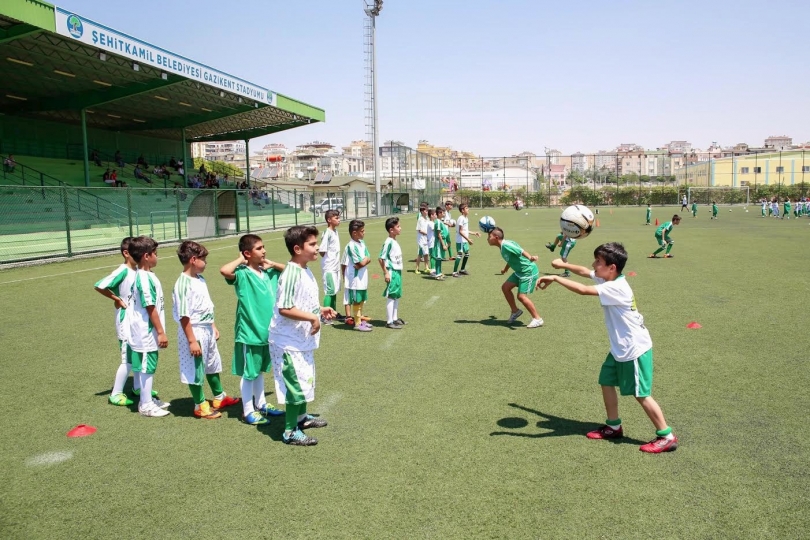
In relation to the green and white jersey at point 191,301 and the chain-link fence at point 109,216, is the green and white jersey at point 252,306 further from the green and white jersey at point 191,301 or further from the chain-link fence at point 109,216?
the chain-link fence at point 109,216

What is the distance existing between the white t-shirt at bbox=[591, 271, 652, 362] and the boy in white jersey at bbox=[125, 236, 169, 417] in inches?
144

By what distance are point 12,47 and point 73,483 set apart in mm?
21714

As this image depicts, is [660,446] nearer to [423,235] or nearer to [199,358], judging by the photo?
[199,358]

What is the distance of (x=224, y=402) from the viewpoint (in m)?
5.48

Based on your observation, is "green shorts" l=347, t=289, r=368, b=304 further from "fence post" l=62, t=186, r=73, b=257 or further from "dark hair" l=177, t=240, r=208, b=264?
"fence post" l=62, t=186, r=73, b=257

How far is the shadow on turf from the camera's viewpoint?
15.5 ft

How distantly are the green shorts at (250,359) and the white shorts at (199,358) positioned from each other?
29 centimetres

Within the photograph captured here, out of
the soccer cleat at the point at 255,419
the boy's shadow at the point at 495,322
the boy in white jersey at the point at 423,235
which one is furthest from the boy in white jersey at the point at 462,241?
the soccer cleat at the point at 255,419

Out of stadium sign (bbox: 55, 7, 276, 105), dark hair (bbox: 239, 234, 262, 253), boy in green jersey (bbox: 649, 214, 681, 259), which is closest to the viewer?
dark hair (bbox: 239, 234, 262, 253)

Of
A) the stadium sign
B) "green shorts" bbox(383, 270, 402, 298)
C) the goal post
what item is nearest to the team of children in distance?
"green shorts" bbox(383, 270, 402, 298)

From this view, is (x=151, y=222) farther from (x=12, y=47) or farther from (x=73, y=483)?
(x=73, y=483)

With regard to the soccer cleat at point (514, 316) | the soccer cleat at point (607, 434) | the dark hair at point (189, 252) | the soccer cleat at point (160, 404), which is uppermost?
the dark hair at point (189, 252)

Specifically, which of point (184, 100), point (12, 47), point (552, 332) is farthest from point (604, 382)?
point (184, 100)

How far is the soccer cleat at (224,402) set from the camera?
542 cm
